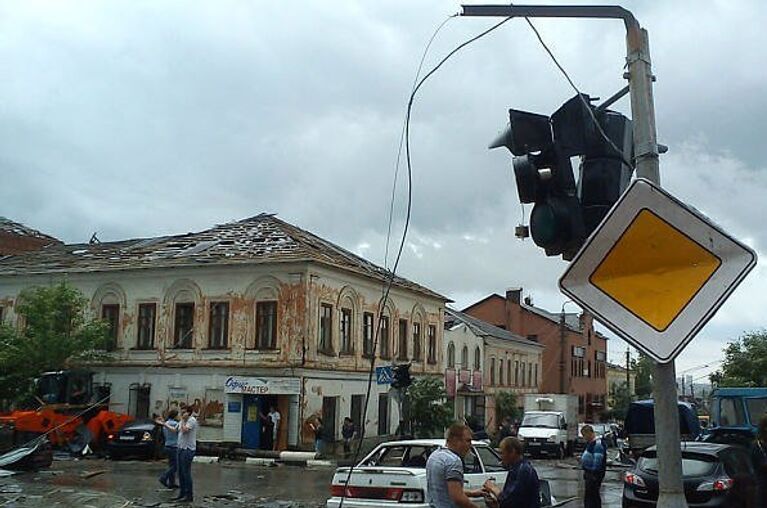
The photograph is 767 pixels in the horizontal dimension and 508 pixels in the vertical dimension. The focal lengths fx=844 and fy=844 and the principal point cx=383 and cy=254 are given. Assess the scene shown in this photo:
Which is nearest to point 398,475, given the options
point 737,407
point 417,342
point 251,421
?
point 737,407

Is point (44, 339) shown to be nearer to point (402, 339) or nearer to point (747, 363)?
point (402, 339)

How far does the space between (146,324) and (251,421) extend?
24.2ft

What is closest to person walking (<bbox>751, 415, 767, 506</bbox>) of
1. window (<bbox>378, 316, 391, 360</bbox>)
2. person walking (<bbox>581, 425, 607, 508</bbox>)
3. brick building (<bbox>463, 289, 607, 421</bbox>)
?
person walking (<bbox>581, 425, 607, 508</bbox>)

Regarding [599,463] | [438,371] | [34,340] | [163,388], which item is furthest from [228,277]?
[599,463]

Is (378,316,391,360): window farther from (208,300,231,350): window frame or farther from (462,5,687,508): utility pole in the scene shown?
(462,5,687,508): utility pole

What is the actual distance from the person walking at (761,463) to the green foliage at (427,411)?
2909cm

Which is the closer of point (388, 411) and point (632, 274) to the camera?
point (632, 274)

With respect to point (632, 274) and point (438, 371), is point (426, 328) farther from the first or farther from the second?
point (632, 274)

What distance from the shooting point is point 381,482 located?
1243 centimetres

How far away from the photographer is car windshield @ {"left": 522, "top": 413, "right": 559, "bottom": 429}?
3972cm

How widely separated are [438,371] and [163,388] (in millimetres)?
16109

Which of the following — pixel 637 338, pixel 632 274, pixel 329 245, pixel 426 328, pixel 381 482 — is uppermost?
pixel 329 245

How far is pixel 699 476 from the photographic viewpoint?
1366cm

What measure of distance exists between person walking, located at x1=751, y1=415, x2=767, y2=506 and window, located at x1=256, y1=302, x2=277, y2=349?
89.7 ft
